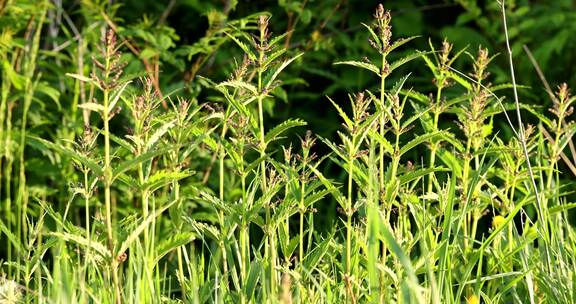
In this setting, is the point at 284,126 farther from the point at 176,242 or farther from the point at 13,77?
the point at 13,77

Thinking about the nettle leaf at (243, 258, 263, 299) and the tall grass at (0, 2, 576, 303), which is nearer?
the tall grass at (0, 2, 576, 303)

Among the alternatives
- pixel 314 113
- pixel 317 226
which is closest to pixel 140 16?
pixel 314 113

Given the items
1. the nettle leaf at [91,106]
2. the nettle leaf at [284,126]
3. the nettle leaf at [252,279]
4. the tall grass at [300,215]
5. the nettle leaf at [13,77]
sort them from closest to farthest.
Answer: the nettle leaf at [91,106] → the tall grass at [300,215] → the nettle leaf at [284,126] → the nettle leaf at [252,279] → the nettle leaf at [13,77]

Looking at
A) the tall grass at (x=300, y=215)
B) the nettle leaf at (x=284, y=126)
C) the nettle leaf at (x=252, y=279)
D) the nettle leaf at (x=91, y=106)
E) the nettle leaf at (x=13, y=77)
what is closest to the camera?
the nettle leaf at (x=91, y=106)

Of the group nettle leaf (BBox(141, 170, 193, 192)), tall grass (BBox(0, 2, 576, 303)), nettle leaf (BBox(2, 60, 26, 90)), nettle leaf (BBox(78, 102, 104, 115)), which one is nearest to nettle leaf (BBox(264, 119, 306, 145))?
tall grass (BBox(0, 2, 576, 303))

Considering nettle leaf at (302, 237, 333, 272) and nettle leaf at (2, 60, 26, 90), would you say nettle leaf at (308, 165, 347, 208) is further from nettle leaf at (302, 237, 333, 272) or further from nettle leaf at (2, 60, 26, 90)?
nettle leaf at (2, 60, 26, 90)

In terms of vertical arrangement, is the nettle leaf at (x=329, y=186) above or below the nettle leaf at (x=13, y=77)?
below

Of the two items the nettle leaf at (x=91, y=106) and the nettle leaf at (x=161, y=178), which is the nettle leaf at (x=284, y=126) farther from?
the nettle leaf at (x=91, y=106)

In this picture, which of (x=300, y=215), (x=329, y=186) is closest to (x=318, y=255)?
(x=329, y=186)

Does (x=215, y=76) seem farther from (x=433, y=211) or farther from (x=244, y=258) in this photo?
(x=244, y=258)

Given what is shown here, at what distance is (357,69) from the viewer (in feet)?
15.8

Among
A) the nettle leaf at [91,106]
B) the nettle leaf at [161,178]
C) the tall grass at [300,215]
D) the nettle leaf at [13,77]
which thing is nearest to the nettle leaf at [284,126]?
the tall grass at [300,215]

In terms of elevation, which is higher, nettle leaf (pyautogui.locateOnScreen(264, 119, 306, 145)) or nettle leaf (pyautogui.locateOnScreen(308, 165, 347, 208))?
nettle leaf (pyautogui.locateOnScreen(264, 119, 306, 145))

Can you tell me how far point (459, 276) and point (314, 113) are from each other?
245cm
